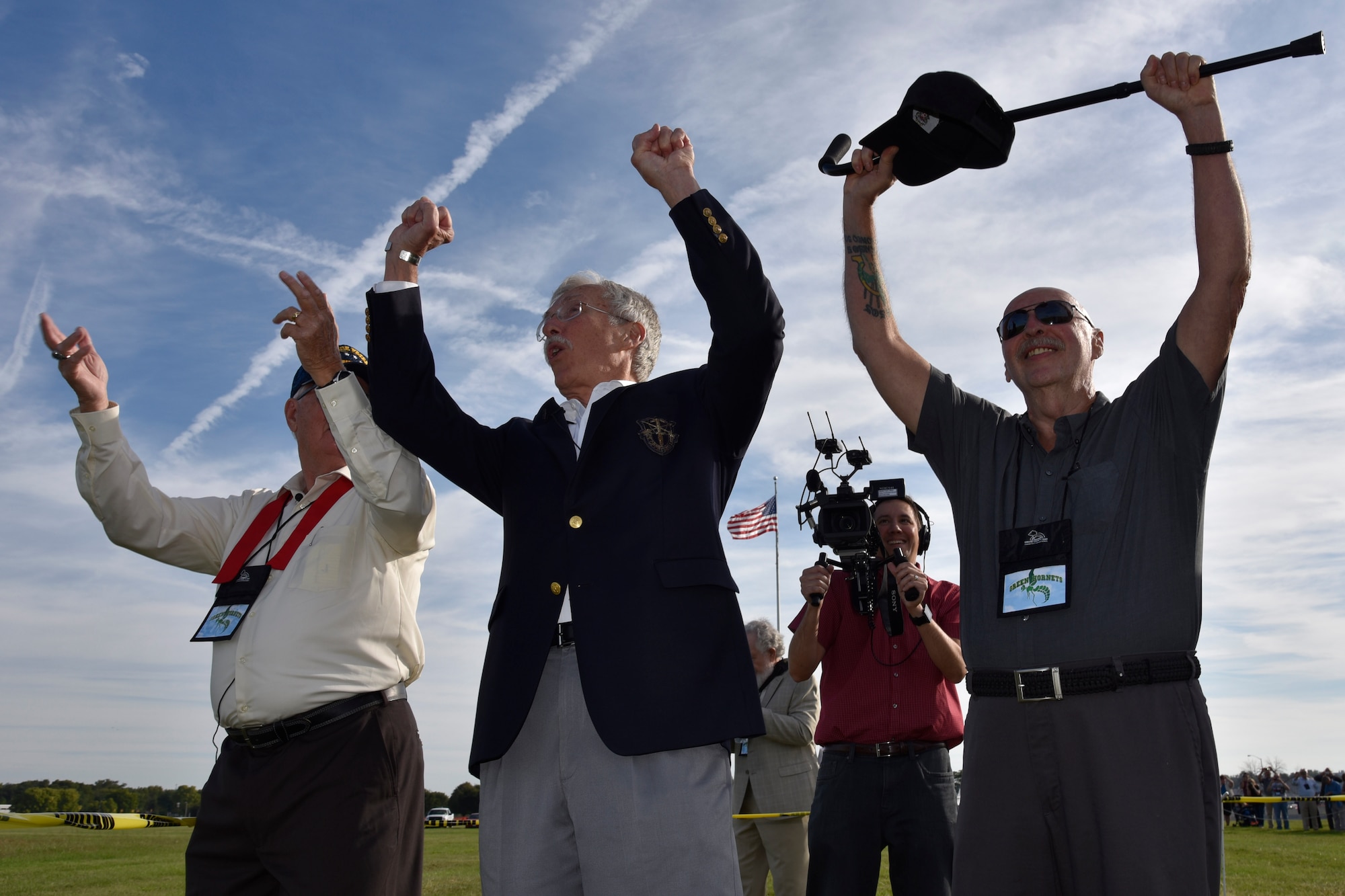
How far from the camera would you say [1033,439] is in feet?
10.4

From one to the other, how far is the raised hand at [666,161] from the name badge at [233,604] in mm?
2053

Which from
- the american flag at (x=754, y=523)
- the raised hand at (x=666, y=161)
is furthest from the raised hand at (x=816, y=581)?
the american flag at (x=754, y=523)

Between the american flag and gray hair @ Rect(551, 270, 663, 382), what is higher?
the american flag

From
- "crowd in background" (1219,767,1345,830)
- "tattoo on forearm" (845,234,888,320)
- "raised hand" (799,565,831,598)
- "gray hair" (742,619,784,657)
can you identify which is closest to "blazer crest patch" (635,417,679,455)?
"tattoo on forearm" (845,234,888,320)

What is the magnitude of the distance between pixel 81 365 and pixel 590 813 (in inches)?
118

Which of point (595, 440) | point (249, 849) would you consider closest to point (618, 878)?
point (595, 440)

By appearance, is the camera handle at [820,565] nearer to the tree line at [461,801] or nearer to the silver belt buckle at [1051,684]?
the silver belt buckle at [1051,684]

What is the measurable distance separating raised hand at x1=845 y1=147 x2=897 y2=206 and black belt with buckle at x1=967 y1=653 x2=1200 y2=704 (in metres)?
1.66

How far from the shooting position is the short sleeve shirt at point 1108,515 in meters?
2.65

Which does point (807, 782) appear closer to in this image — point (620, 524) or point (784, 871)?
point (784, 871)

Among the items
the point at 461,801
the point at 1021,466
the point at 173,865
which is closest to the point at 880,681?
the point at 1021,466

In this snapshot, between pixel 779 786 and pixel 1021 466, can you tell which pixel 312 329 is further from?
pixel 779 786

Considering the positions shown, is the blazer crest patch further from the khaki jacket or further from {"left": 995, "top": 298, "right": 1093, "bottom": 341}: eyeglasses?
the khaki jacket

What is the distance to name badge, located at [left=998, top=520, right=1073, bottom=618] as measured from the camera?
2.75 meters
